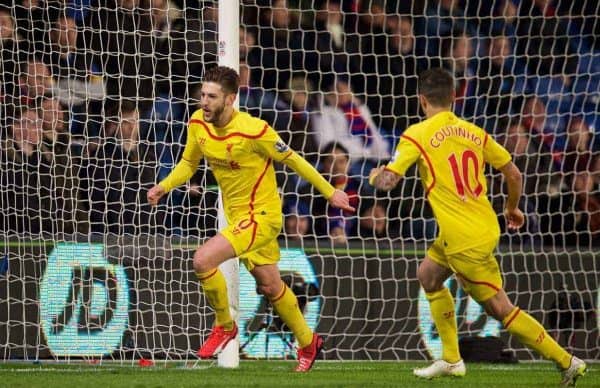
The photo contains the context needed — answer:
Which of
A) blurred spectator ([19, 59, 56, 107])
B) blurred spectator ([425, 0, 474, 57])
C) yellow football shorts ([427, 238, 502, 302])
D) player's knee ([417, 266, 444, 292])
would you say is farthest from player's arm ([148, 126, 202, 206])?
blurred spectator ([425, 0, 474, 57])

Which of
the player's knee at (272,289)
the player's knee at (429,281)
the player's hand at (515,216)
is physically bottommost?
the player's knee at (272,289)

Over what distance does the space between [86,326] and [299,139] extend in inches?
109

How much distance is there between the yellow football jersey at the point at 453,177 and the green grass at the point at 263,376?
2.79 feet

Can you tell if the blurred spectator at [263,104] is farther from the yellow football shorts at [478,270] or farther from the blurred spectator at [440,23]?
the yellow football shorts at [478,270]

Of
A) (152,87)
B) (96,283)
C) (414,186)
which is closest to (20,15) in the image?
(152,87)

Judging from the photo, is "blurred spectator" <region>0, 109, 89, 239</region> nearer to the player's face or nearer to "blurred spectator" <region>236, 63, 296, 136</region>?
"blurred spectator" <region>236, 63, 296, 136</region>

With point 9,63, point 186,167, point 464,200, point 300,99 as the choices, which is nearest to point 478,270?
point 464,200

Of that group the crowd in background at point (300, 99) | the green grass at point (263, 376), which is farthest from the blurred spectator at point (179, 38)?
the green grass at point (263, 376)

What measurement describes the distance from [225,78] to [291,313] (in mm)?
1523

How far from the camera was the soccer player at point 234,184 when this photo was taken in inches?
290

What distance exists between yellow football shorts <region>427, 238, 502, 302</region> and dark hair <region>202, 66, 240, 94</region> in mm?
1671

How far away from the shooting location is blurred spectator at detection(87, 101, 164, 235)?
9688 millimetres

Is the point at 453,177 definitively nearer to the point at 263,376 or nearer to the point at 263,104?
the point at 263,376

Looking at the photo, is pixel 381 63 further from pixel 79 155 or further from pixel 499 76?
pixel 79 155
